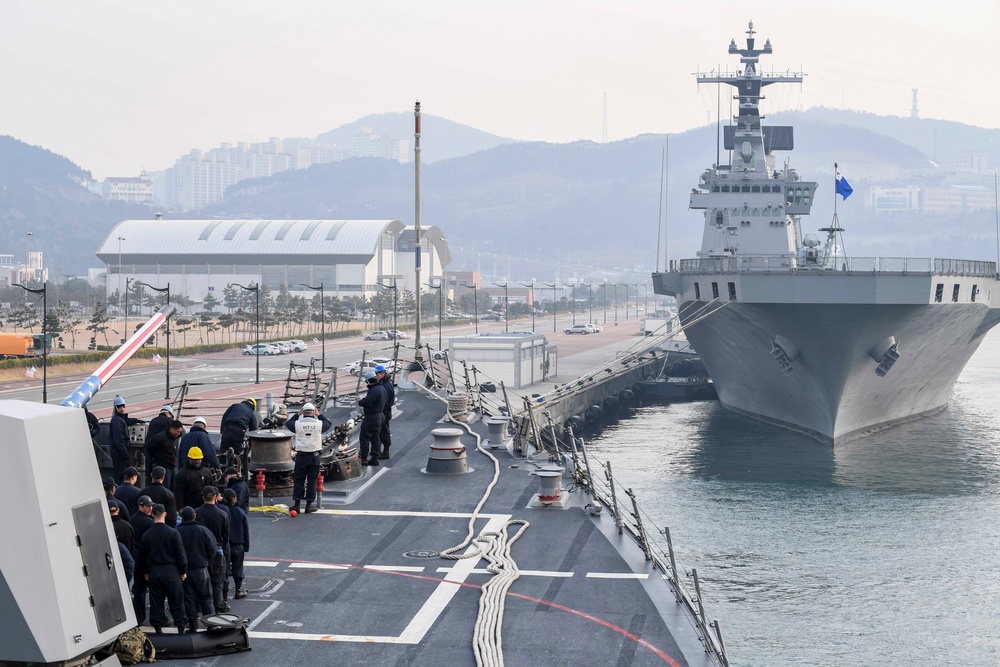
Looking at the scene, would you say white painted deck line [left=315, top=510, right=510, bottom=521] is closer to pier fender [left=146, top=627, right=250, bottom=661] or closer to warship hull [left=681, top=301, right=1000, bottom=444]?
pier fender [left=146, top=627, right=250, bottom=661]

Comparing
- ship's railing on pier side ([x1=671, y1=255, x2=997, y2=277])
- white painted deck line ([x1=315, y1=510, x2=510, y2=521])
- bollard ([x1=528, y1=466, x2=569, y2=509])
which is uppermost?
ship's railing on pier side ([x1=671, y1=255, x2=997, y2=277])

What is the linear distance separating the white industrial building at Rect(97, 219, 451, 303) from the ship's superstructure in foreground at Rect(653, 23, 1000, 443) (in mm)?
105213

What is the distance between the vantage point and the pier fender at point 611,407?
62.6 m

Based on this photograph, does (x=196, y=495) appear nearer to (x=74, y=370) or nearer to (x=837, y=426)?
(x=837, y=426)

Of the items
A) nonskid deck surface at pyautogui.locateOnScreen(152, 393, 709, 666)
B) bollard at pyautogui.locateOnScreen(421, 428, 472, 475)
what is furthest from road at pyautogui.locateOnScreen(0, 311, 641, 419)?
nonskid deck surface at pyautogui.locateOnScreen(152, 393, 709, 666)

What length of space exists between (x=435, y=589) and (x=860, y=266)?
2797 cm

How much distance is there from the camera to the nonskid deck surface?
11.7 meters

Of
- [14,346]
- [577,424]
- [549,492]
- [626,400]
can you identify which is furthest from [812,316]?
[14,346]

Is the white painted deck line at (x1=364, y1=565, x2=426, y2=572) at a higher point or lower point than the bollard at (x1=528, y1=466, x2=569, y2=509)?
lower

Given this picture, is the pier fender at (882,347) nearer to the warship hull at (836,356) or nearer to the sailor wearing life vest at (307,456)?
the warship hull at (836,356)

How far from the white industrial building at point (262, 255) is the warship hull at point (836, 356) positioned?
111 m

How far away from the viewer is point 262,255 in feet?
538

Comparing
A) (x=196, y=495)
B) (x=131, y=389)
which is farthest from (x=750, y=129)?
(x=196, y=495)

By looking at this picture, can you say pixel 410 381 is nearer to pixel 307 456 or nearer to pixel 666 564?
pixel 307 456
